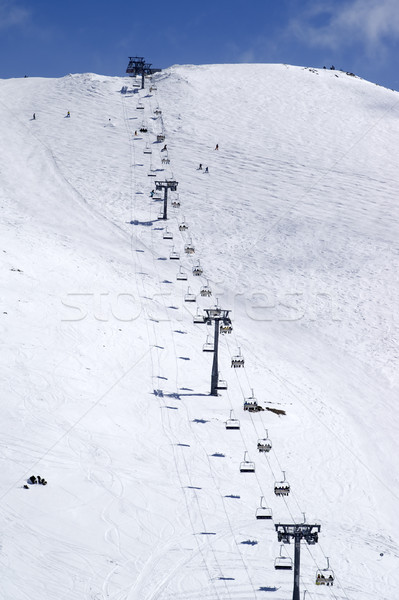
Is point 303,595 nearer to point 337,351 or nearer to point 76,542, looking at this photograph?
point 76,542

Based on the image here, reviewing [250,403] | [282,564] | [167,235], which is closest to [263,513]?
[282,564]

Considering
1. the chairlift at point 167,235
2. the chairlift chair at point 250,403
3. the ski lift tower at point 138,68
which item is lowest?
the chairlift chair at point 250,403

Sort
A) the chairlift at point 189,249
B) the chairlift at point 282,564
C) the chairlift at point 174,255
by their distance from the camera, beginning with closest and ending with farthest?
the chairlift at point 282,564, the chairlift at point 174,255, the chairlift at point 189,249

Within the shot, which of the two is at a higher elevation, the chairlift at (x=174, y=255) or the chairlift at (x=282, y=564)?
the chairlift at (x=174, y=255)

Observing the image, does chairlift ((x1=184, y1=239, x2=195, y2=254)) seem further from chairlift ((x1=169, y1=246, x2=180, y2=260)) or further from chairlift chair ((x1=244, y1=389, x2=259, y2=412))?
chairlift chair ((x1=244, y1=389, x2=259, y2=412))

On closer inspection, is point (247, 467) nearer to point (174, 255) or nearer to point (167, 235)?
point (174, 255)

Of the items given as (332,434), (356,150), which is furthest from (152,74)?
(332,434)

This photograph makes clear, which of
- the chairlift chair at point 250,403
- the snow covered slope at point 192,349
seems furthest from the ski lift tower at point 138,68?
the chairlift chair at point 250,403

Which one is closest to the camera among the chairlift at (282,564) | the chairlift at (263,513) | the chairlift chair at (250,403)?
the chairlift at (282,564)

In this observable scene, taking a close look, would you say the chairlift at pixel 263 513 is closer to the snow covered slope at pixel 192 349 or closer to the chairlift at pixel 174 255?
the snow covered slope at pixel 192 349
